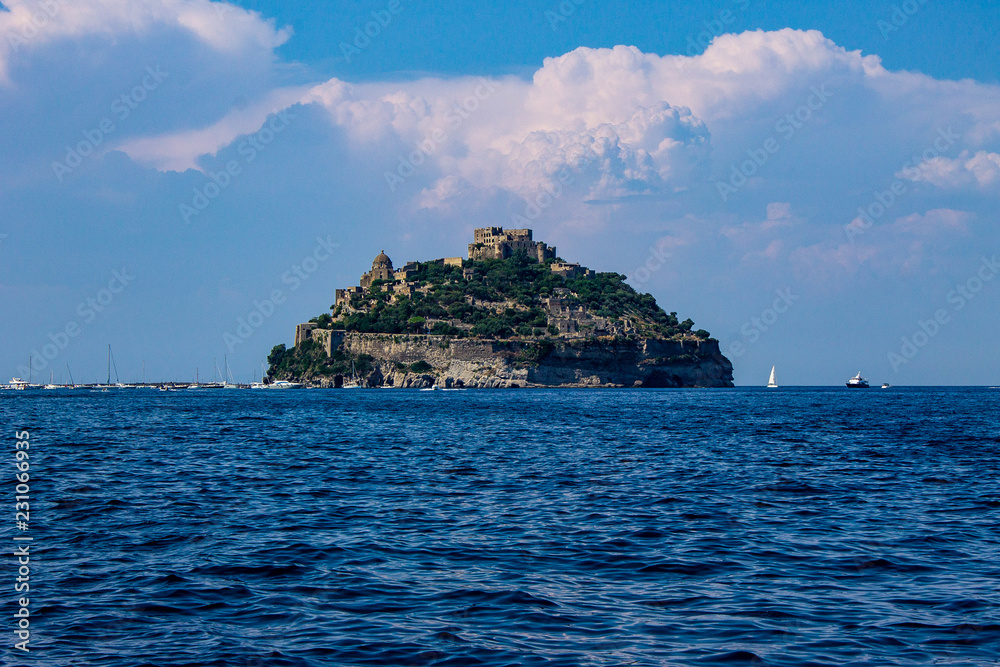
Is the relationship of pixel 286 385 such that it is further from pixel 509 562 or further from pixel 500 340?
pixel 509 562

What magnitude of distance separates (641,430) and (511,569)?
106 feet

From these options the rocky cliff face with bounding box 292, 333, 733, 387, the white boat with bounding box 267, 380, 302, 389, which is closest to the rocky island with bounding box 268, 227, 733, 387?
the rocky cliff face with bounding box 292, 333, 733, 387

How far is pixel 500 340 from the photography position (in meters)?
160

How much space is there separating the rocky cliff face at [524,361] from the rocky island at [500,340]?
0.62ft

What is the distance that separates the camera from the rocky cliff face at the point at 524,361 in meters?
158

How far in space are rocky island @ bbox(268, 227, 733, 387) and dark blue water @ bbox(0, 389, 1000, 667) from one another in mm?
132525

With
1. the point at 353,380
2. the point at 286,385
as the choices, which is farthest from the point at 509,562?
the point at 286,385

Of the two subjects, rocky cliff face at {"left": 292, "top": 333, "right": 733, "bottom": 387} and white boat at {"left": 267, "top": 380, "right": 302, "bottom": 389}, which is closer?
rocky cliff face at {"left": 292, "top": 333, "right": 733, "bottom": 387}

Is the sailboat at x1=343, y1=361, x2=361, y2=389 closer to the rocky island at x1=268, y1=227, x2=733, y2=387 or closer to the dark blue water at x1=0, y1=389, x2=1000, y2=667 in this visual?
the rocky island at x1=268, y1=227, x2=733, y2=387

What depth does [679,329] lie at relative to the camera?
618 feet

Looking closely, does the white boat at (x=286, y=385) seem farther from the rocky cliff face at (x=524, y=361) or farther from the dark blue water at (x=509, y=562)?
the dark blue water at (x=509, y=562)

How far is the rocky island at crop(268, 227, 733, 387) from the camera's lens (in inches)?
6289

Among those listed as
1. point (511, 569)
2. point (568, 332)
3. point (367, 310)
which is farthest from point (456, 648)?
point (367, 310)

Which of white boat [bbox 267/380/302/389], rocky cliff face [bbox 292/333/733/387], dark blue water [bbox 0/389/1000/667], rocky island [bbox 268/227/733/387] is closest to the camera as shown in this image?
dark blue water [bbox 0/389/1000/667]
